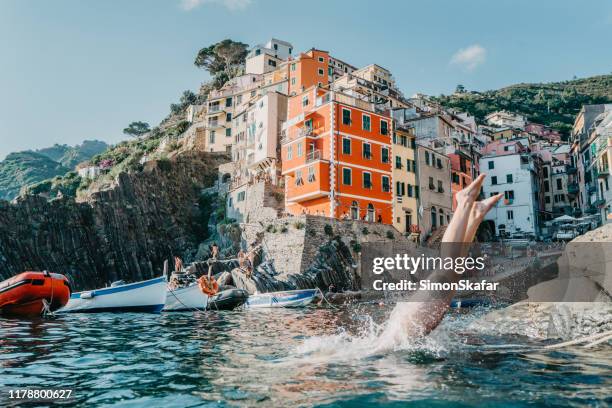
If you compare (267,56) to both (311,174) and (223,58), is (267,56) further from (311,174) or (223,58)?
(311,174)

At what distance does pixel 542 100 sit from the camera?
119812 millimetres

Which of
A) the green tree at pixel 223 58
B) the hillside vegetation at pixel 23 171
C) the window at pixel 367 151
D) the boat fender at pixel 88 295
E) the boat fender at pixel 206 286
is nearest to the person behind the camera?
the boat fender at pixel 88 295

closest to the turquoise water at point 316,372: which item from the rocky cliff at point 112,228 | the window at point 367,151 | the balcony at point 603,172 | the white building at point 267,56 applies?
the window at point 367,151

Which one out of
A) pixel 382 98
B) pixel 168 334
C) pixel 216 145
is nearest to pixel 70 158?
pixel 216 145

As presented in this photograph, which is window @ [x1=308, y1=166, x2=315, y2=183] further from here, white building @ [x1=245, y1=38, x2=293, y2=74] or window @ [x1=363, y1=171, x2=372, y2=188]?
white building @ [x1=245, y1=38, x2=293, y2=74]

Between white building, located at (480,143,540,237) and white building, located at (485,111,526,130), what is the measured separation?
4061cm

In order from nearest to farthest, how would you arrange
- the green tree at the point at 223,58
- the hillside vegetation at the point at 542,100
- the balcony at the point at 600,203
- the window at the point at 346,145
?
the window at the point at 346,145 < the balcony at the point at 600,203 < the green tree at the point at 223,58 < the hillside vegetation at the point at 542,100

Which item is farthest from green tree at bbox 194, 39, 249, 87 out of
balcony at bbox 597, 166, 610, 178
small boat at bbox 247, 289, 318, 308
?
small boat at bbox 247, 289, 318, 308

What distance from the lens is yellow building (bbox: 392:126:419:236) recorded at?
45.0 m

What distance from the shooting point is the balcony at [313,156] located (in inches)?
1626

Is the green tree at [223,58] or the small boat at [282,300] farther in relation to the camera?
the green tree at [223,58]

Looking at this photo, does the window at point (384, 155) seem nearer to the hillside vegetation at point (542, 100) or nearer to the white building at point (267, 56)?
the white building at point (267, 56)

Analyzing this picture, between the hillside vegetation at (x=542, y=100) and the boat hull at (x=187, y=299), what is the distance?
95579mm

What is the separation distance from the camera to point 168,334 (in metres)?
12.7
